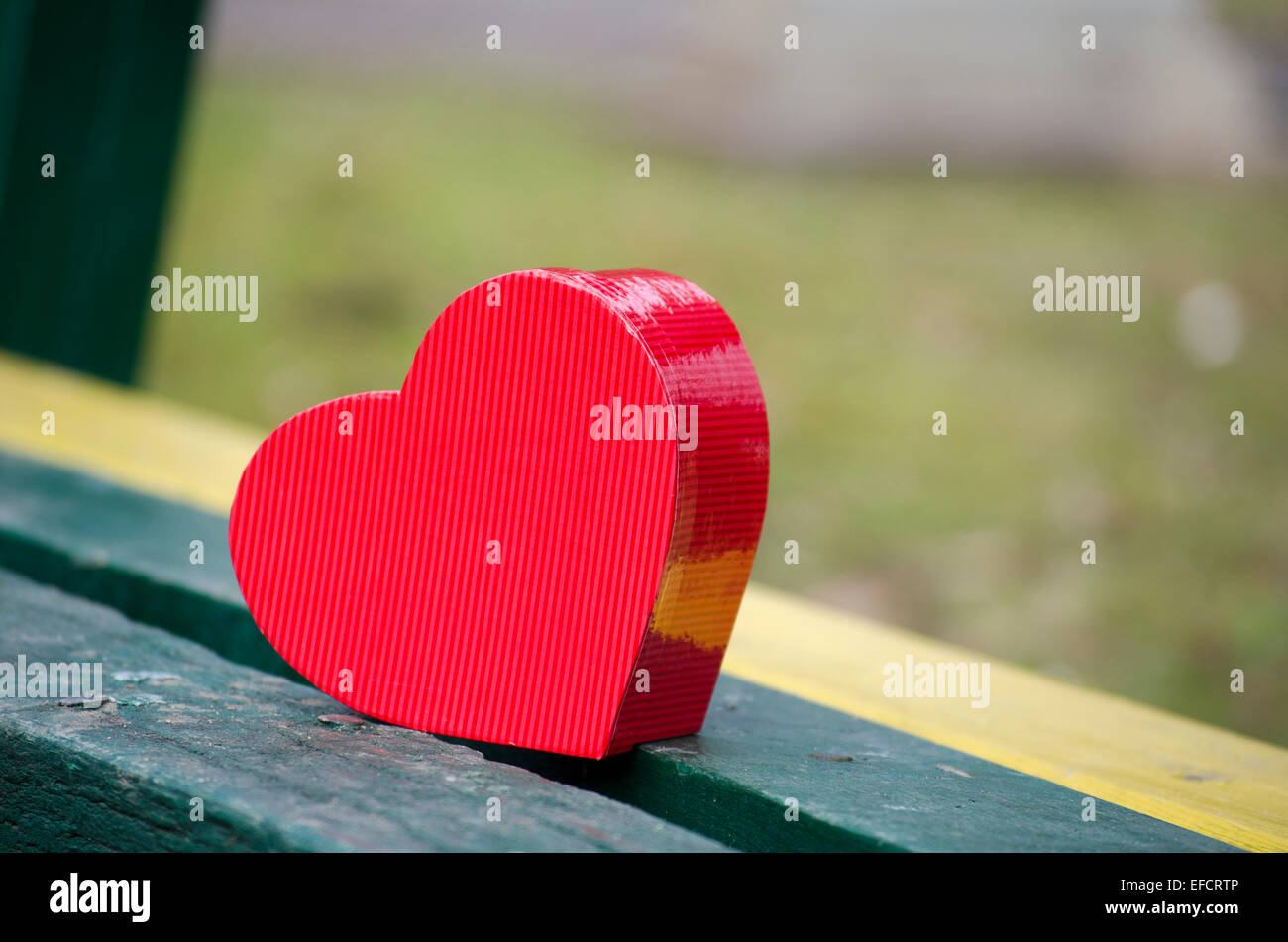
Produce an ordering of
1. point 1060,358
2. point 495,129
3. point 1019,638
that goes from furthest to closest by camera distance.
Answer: point 495,129 < point 1060,358 < point 1019,638

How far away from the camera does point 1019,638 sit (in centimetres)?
450

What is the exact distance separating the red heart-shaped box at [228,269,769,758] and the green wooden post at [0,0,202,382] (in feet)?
8.81

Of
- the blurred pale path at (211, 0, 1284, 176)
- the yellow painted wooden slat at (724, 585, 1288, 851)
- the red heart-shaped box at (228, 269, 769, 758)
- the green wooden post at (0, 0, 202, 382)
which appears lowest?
the yellow painted wooden slat at (724, 585, 1288, 851)

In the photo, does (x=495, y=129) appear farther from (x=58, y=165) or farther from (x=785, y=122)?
(x=58, y=165)

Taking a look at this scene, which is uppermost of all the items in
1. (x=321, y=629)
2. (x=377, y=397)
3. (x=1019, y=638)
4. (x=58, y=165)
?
(x=58, y=165)

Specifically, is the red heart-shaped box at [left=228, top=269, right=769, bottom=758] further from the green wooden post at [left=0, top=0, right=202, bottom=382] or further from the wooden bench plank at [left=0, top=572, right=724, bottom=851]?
the green wooden post at [left=0, top=0, right=202, bottom=382]

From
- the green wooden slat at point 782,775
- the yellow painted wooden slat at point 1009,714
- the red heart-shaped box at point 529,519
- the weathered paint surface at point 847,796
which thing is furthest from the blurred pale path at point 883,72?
the red heart-shaped box at point 529,519

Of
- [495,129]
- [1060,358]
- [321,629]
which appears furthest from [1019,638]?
[495,129]

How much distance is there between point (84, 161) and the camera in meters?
3.81

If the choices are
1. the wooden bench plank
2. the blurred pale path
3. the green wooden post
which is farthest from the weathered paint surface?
the blurred pale path

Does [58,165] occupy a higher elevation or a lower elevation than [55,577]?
higher

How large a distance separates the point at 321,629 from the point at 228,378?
17.2 feet

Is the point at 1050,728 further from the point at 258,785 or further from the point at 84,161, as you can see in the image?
the point at 84,161

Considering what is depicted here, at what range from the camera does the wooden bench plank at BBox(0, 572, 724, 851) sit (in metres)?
1.22
